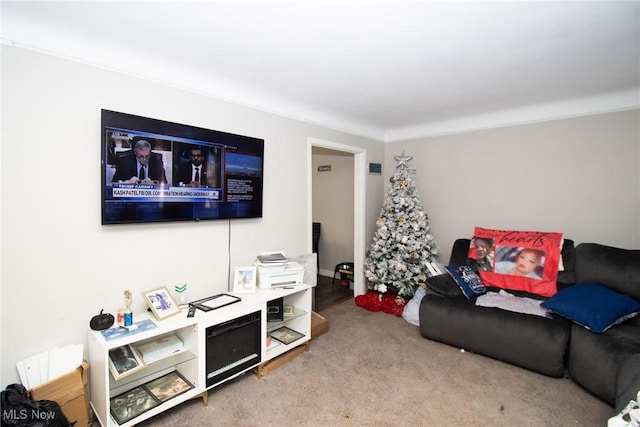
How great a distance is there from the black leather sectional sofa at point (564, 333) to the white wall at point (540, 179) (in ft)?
1.62

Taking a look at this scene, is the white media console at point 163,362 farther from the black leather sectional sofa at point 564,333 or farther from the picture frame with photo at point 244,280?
the black leather sectional sofa at point 564,333

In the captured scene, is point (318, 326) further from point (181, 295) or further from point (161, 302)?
point (161, 302)

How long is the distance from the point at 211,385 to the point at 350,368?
3.68ft

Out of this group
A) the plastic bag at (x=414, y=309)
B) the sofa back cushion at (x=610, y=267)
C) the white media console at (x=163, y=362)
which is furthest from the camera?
the plastic bag at (x=414, y=309)

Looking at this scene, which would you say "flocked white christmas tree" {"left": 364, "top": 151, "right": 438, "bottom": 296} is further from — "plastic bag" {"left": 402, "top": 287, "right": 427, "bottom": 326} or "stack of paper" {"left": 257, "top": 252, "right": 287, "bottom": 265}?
"stack of paper" {"left": 257, "top": 252, "right": 287, "bottom": 265}

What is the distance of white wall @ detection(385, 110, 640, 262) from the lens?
3066 millimetres

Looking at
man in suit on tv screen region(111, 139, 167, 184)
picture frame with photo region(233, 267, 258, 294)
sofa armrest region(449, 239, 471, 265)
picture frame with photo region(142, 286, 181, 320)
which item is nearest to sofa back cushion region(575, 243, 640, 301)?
sofa armrest region(449, 239, 471, 265)

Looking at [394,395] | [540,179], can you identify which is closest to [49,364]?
[394,395]

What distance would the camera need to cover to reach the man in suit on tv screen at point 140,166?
2070mm

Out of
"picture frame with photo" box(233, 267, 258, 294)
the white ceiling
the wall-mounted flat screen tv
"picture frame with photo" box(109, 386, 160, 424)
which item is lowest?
"picture frame with photo" box(109, 386, 160, 424)

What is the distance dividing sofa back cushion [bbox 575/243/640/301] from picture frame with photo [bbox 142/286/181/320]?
354 cm

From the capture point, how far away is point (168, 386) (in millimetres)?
2162

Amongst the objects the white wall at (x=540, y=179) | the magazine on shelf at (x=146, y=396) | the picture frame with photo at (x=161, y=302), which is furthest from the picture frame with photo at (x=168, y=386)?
the white wall at (x=540, y=179)

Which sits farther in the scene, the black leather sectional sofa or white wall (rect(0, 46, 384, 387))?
the black leather sectional sofa
